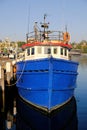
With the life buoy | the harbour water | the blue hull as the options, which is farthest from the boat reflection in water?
the life buoy

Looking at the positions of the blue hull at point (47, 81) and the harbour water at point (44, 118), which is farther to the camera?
the blue hull at point (47, 81)

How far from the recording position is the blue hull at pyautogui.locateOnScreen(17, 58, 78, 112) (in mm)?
19234

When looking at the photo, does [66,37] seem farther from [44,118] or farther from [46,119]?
[46,119]

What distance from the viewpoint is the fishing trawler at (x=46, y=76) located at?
19.3 metres

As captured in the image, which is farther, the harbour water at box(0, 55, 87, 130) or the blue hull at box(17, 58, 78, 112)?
the blue hull at box(17, 58, 78, 112)

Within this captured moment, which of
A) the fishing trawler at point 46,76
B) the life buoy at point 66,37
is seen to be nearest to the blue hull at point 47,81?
the fishing trawler at point 46,76

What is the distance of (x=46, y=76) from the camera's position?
63.2 ft

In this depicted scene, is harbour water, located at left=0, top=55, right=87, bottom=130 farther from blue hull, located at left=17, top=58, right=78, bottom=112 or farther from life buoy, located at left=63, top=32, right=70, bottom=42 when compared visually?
life buoy, located at left=63, top=32, right=70, bottom=42

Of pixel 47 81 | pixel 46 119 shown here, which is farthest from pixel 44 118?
pixel 47 81

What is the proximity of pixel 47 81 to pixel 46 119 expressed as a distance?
2251mm

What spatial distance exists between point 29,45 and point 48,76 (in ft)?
13.9

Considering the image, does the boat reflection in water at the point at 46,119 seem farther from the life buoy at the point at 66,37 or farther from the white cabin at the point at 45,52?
the life buoy at the point at 66,37

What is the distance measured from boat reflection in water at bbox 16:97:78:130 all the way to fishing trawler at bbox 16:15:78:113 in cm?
42

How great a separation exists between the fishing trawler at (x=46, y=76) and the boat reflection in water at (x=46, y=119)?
42 cm
